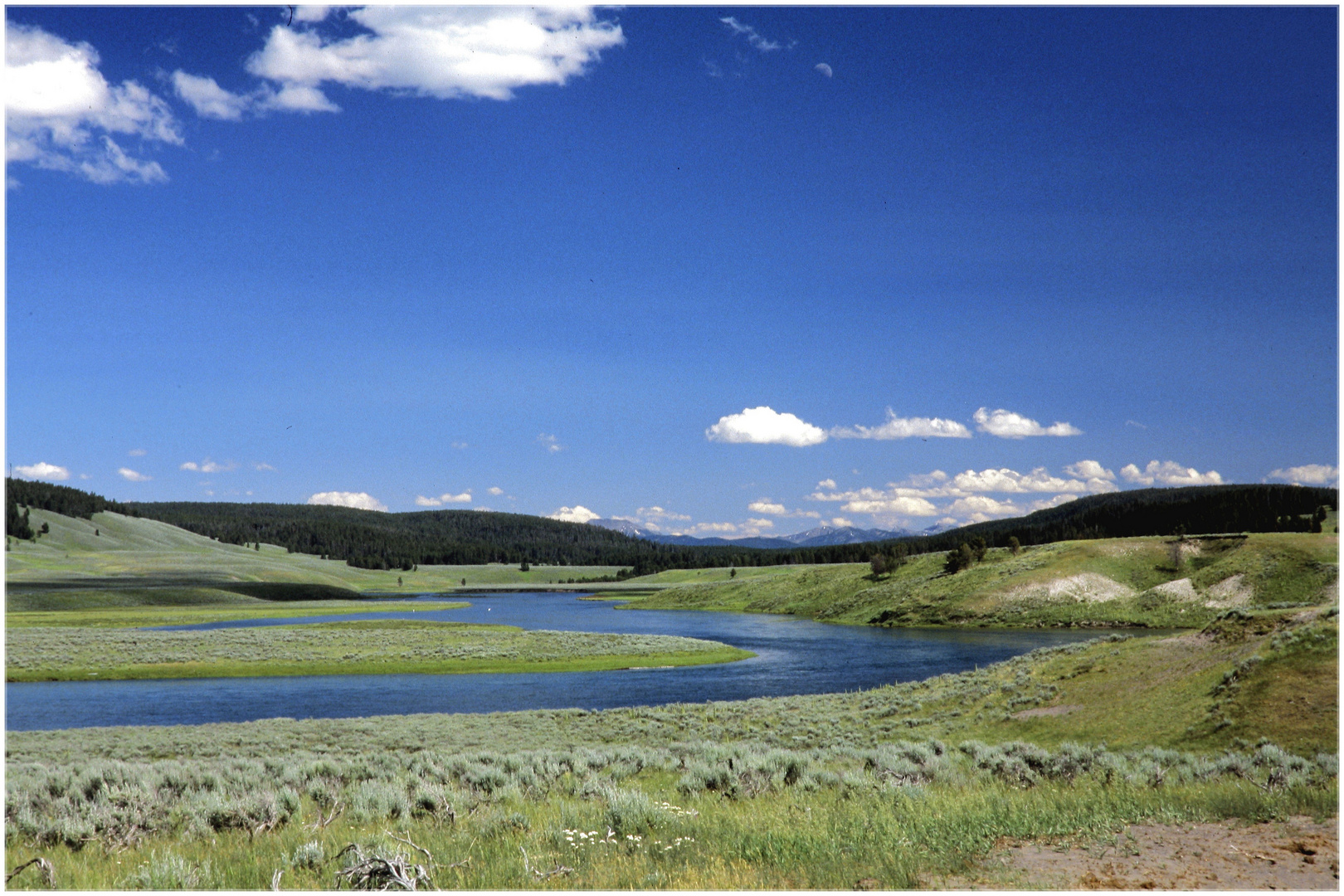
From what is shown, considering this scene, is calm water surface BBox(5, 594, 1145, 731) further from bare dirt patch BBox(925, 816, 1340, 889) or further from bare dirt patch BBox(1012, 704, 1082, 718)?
bare dirt patch BBox(925, 816, 1340, 889)

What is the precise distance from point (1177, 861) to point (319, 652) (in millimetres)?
65923

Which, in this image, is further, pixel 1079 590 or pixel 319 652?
pixel 1079 590

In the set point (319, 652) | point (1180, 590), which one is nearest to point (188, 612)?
point (319, 652)

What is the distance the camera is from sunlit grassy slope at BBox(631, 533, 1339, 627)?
82438mm

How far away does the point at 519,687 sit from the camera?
51.0m

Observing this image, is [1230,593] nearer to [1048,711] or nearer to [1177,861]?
[1048,711]

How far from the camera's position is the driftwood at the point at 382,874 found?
8531mm

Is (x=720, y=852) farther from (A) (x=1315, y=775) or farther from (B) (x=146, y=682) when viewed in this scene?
(B) (x=146, y=682)

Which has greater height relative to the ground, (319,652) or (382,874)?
(382,874)

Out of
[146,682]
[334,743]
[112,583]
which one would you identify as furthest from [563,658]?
[112,583]

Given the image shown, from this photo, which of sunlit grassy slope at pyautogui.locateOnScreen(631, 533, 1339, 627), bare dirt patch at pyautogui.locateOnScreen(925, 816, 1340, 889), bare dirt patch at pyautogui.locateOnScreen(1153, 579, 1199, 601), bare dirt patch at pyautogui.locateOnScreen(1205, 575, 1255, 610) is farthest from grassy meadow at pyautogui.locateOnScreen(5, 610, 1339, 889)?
bare dirt patch at pyautogui.locateOnScreen(1153, 579, 1199, 601)

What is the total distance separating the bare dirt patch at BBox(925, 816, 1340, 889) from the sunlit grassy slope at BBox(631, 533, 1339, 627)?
81158 mm

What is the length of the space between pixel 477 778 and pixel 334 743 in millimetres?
13482

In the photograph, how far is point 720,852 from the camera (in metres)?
9.85
